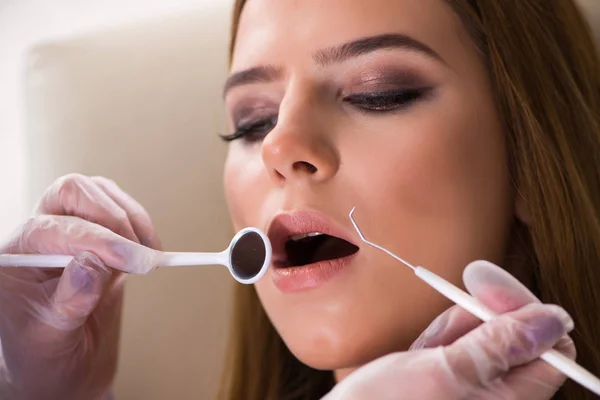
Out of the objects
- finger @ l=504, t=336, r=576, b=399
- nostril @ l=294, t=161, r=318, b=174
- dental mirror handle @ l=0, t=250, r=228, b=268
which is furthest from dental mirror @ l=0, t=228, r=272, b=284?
finger @ l=504, t=336, r=576, b=399

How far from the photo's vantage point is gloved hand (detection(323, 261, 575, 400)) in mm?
598

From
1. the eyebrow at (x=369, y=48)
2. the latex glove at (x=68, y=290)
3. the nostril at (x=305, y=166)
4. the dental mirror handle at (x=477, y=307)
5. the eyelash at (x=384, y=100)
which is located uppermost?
the eyebrow at (x=369, y=48)

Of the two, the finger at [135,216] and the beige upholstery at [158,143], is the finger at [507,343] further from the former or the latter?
the beige upholstery at [158,143]

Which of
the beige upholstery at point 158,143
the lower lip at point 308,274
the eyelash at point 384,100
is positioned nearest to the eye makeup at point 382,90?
the eyelash at point 384,100

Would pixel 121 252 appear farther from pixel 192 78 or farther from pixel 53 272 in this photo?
pixel 192 78

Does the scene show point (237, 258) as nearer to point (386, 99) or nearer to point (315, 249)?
point (315, 249)

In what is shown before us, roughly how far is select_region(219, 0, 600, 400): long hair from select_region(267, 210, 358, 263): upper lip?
0.29 metres

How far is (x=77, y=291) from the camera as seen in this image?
0.88 meters

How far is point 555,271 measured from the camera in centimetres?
86

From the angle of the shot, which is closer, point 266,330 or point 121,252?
point 121,252

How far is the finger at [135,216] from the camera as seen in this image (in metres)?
1.00

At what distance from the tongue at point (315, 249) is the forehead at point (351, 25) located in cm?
29

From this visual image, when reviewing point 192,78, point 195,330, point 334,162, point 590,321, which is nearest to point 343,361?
point 334,162

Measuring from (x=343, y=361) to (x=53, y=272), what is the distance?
21.7 inches
